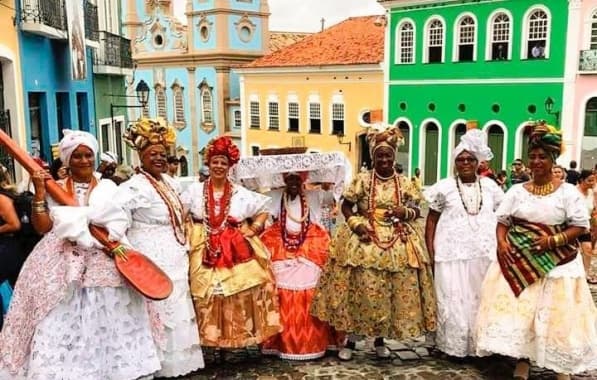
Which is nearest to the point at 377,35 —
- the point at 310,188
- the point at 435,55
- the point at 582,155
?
the point at 435,55

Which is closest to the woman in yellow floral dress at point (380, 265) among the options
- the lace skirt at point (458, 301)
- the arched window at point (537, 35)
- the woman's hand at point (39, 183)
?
the lace skirt at point (458, 301)

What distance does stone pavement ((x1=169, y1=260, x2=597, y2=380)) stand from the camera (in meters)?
4.75

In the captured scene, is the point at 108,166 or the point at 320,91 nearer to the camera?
the point at 108,166

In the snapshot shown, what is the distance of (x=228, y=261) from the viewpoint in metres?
4.69

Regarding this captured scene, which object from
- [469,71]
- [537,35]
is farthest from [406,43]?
[537,35]

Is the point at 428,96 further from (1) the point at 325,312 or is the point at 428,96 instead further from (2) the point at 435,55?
(1) the point at 325,312

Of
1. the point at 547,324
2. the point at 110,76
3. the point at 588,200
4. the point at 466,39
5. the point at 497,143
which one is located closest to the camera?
the point at 547,324

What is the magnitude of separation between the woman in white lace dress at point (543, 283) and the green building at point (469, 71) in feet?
55.6

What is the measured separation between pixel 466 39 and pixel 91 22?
44.5 ft

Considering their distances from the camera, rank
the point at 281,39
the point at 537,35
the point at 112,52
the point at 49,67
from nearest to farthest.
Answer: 1. the point at 49,67
2. the point at 112,52
3. the point at 537,35
4. the point at 281,39

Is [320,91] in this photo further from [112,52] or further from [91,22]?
[91,22]

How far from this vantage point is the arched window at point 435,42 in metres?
22.3

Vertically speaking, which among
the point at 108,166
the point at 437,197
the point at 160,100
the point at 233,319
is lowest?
the point at 233,319

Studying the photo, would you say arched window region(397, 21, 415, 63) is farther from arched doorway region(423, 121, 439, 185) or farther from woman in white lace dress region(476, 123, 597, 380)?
woman in white lace dress region(476, 123, 597, 380)
